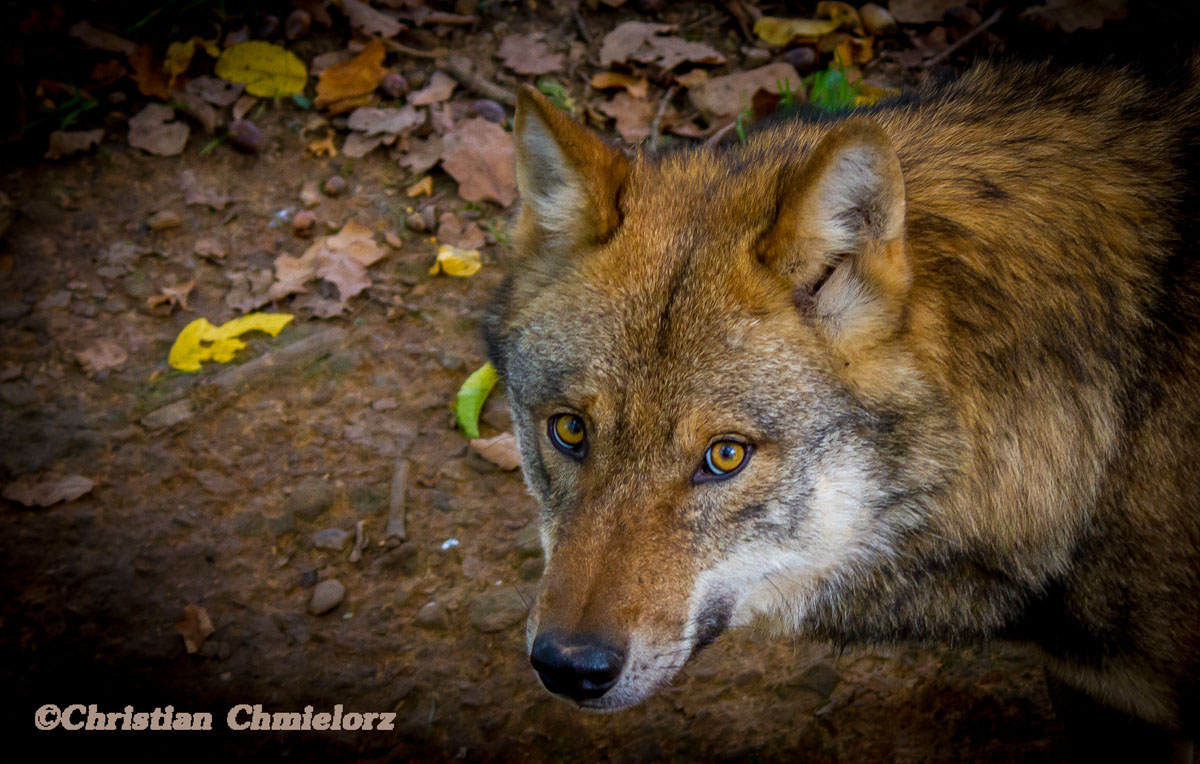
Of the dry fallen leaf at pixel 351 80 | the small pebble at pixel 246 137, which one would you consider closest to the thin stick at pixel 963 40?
the dry fallen leaf at pixel 351 80

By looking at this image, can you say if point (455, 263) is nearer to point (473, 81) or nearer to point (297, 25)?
point (473, 81)

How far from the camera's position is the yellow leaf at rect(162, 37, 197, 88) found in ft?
Answer: 20.2

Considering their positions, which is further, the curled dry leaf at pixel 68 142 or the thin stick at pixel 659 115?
the curled dry leaf at pixel 68 142

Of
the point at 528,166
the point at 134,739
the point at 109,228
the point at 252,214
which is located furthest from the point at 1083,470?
the point at 109,228

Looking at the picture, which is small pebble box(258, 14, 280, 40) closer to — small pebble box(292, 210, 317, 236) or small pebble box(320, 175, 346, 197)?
small pebble box(320, 175, 346, 197)

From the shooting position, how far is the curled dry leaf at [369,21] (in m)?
6.27

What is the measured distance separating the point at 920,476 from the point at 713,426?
0.69 m

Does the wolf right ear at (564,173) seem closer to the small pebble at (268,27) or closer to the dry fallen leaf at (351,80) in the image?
the dry fallen leaf at (351,80)

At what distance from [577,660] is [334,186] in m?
4.26

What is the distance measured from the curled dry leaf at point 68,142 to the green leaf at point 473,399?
10.7ft

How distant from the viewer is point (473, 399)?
15.5 ft

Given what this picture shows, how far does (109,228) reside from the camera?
5570 mm

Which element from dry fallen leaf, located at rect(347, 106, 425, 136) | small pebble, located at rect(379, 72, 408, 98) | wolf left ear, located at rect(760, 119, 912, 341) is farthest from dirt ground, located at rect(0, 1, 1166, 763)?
wolf left ear, located at rect(760, 119, 912, 341)

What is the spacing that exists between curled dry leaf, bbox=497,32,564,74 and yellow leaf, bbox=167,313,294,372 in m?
2.44
